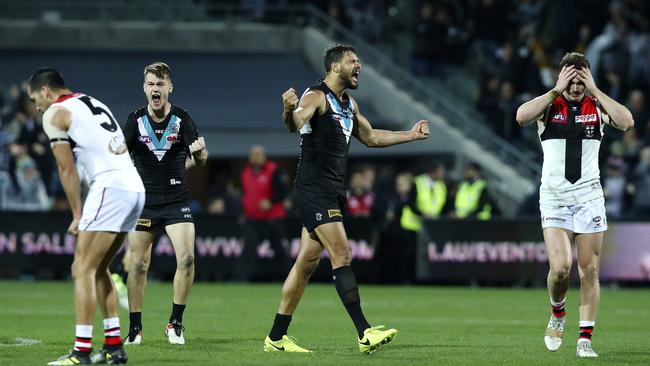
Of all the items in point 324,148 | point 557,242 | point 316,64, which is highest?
point 316,64

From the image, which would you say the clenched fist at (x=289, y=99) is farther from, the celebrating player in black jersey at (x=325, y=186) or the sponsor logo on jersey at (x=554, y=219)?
the sponsor logo on jersey at (x=554, y=219)

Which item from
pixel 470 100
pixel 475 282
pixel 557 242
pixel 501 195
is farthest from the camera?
pixel 470 100

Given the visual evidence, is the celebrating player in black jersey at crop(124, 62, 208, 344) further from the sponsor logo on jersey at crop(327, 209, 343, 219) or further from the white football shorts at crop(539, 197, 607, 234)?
the white football shorts at crop(539, 197, 607, 234)

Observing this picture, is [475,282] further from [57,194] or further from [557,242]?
[557,242]

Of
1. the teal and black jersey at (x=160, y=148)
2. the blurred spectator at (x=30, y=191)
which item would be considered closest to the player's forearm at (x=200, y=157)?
the teal and black jersey at (x=160, y=148)

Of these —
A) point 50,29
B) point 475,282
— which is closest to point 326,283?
point 475,282

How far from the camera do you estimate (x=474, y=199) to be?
80.4ft

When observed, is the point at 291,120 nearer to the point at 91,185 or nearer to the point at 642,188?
the point at 91,185

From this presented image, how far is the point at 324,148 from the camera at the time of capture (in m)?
12.3

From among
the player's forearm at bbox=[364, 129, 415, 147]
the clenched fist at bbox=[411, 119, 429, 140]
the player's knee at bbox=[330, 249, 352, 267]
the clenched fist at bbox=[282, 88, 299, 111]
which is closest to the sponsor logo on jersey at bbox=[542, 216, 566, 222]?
the clenched fist at bbox=[411, 119, 429, 140]

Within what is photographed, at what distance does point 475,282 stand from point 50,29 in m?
14.1

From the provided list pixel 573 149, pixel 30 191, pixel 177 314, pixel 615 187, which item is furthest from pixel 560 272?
pixel 30 191

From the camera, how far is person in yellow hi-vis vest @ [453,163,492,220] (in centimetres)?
2452

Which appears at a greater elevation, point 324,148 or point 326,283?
point 324,148
